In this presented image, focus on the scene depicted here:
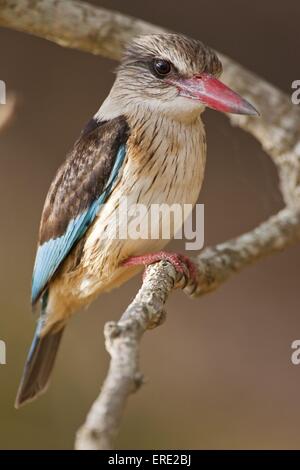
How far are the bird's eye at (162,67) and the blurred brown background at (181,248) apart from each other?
3.60 feet

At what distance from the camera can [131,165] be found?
183cm

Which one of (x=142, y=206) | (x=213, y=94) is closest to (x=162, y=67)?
(x=213, y=94)

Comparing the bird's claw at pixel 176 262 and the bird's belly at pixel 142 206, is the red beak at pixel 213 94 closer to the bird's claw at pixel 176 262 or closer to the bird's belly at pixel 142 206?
the bird's belly at pixel 142 206

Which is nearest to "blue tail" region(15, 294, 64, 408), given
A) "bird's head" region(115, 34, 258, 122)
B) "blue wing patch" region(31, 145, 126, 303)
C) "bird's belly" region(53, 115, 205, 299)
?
"blue wing patch" region(31, 145, 126, 303)

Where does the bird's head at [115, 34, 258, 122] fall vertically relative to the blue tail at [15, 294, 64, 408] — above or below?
above

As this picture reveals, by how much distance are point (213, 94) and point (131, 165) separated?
23 centimetres

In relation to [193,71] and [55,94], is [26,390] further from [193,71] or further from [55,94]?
[55,94]

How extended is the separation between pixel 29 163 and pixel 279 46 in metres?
0.95

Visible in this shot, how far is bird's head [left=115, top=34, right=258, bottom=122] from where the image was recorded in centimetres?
174

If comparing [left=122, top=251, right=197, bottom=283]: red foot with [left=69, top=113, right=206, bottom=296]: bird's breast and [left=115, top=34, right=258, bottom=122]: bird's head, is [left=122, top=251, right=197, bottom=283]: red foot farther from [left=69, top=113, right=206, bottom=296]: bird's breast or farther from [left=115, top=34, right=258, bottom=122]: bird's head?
[left=115, top=34, right=258, bottom=122]: bird's head

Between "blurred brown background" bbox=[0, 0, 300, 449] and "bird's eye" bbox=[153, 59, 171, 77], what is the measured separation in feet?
3.60

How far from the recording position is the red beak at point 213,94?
166 centimetres
